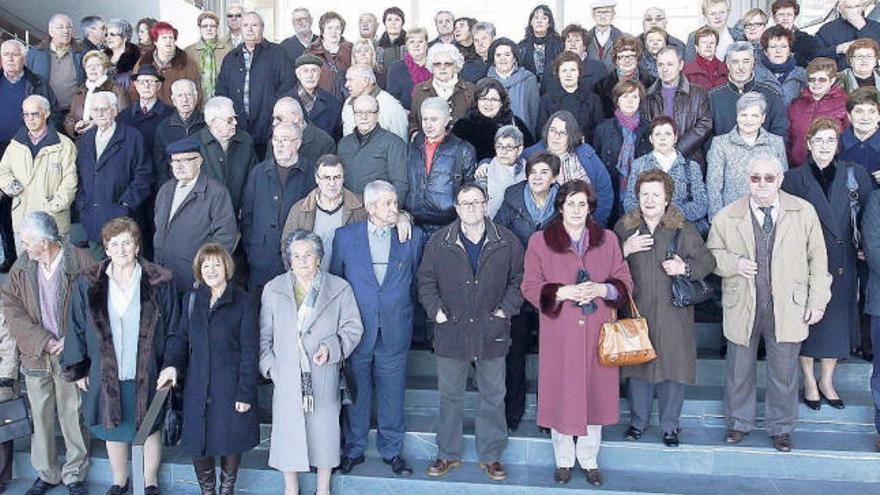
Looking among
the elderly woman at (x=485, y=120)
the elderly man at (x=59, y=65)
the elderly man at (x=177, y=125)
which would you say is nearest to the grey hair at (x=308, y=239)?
the elderly woman at (x=485, y=120)

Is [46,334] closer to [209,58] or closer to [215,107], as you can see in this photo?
[215,107]

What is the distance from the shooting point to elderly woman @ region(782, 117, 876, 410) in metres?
4.60

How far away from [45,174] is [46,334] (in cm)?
148

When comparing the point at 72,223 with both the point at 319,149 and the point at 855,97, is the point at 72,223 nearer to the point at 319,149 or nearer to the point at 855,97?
the point at 319,149

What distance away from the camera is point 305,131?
533 cm

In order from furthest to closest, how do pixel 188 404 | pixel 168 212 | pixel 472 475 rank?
pixel 168 212 < pixel 472 475 < pixel 188 404

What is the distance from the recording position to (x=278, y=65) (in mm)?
6270

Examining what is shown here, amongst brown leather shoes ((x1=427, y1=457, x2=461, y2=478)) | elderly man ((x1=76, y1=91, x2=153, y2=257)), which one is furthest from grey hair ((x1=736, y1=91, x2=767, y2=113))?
elderly man ((x1=76, y1=91, x2=153, y2=257))

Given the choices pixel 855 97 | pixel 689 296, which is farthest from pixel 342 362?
pixel 855 97

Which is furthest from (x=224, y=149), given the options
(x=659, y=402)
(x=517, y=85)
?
(x=659, y=402)

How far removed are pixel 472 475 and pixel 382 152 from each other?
1948 mm

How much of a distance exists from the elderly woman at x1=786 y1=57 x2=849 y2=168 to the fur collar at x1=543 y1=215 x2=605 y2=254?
1943mm

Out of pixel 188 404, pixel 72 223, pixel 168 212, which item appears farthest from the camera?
pixel 72 223

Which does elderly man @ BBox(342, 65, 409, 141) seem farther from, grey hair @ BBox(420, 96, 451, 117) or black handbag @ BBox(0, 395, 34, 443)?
black handbag @ BBox(0, 395, 34, 443)
